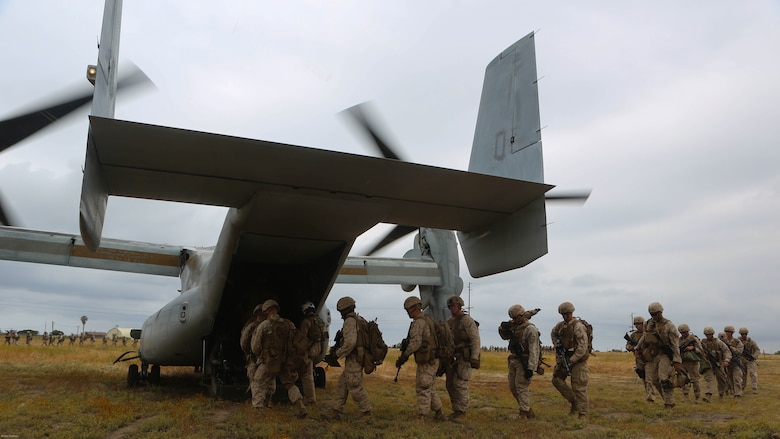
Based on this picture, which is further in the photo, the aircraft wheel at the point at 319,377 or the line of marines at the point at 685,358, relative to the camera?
the aircraft wheel at the point at 319,377

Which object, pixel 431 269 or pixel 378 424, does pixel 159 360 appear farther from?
pixel 431 269

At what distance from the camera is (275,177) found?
269 inches

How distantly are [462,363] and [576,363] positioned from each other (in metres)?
1.74

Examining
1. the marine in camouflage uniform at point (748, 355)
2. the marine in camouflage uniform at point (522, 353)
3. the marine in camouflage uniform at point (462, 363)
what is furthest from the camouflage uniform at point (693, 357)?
the marine in camouflage uniform at point (462, 363)

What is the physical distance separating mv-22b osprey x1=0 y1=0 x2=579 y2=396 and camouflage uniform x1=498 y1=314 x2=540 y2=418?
103cm

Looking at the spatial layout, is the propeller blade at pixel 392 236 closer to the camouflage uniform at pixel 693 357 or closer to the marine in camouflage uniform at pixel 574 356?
the marine in camouflage uniform at pixel 574 356

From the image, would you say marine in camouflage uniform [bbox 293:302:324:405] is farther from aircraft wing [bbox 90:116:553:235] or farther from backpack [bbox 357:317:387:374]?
aircraft wing [bbox 90:116:553:235]

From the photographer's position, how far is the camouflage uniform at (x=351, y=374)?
7.82 metres

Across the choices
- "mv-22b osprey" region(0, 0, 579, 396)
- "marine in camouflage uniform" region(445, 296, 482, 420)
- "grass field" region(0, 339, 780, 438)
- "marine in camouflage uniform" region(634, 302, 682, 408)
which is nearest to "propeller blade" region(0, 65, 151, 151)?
"mv-22b osprey" region(0, 0, 579, 396)

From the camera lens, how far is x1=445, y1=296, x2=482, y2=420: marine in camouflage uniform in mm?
8156

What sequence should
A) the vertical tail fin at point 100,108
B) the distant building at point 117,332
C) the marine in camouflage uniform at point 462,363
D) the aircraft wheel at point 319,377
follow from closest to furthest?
1. the vertical tail fin at point 100,108
2. the marine in camouflage uniform at point 462,363
3. the aircraft wheel at point 319,377
4. the distant building at point 117,332

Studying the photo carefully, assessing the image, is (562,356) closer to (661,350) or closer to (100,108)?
(661,350)

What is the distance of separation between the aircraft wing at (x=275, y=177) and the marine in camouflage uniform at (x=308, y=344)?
2.03 m

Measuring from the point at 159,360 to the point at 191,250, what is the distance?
3.26m
